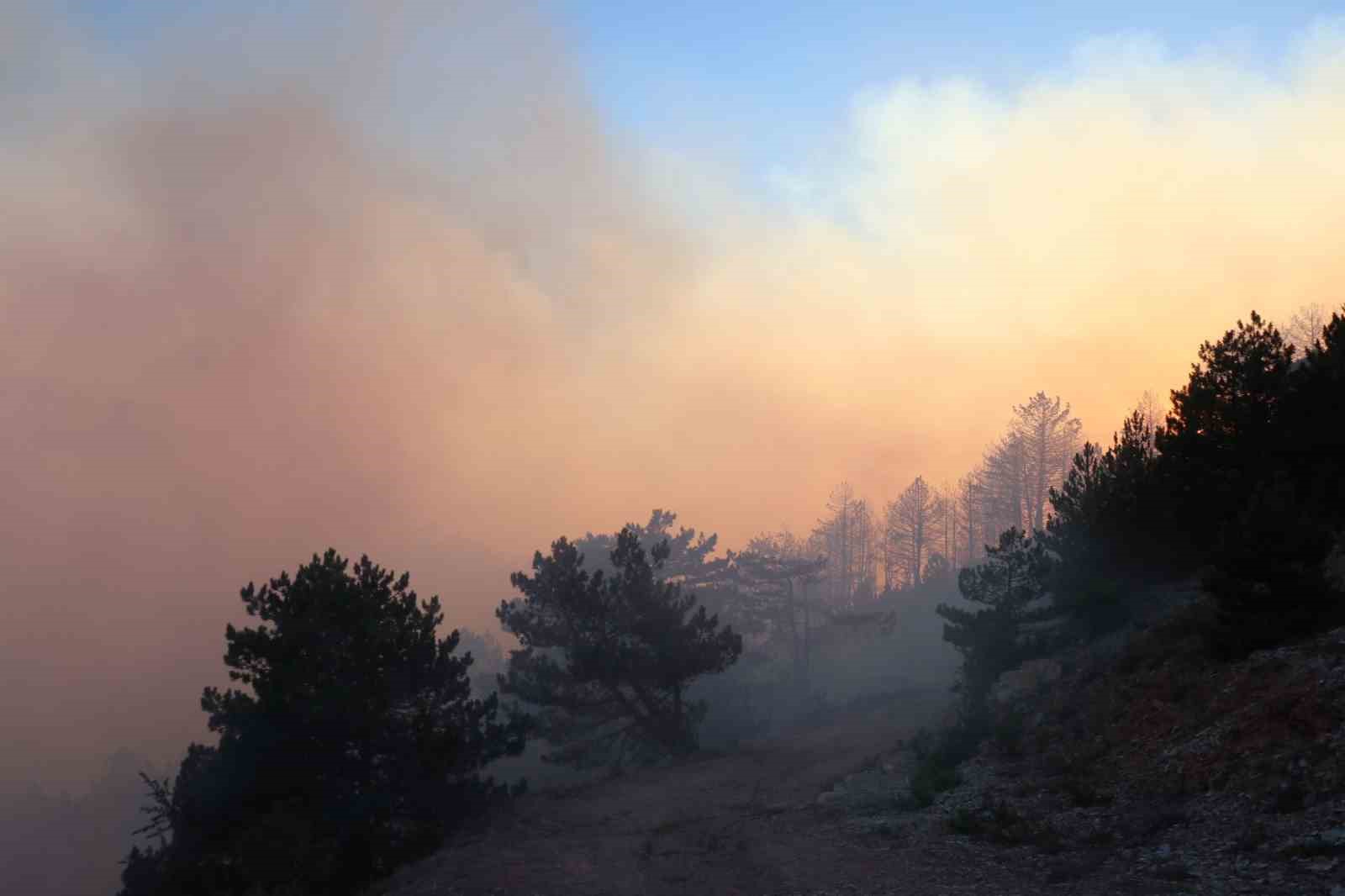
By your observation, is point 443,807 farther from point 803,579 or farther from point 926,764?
→ point 803,579

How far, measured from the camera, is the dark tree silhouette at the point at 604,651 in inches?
1259

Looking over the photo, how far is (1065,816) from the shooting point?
13.8m

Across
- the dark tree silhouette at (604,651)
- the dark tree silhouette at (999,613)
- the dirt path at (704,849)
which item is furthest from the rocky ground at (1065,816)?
the dark tree silhouette at (604,651)

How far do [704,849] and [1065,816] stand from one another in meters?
6.84

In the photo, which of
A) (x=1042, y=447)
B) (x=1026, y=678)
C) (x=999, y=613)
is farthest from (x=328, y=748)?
(x=1042, y=447)

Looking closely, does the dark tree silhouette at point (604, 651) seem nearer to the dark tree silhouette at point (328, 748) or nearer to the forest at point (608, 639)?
the forest at point (608, 639)

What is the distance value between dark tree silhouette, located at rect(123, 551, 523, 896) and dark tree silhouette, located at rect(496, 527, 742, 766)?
647 cm

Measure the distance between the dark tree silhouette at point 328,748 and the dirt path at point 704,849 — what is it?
2.55 meters

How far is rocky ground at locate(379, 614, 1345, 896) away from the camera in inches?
418

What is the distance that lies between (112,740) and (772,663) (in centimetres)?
13826

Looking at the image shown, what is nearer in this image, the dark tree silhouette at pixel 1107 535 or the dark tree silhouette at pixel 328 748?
the dark tree silhouette at pixel 328 748

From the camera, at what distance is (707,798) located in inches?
926

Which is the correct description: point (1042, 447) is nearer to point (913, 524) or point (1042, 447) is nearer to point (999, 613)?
point (913, 524)

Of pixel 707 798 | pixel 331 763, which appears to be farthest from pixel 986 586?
pixel 331 763
